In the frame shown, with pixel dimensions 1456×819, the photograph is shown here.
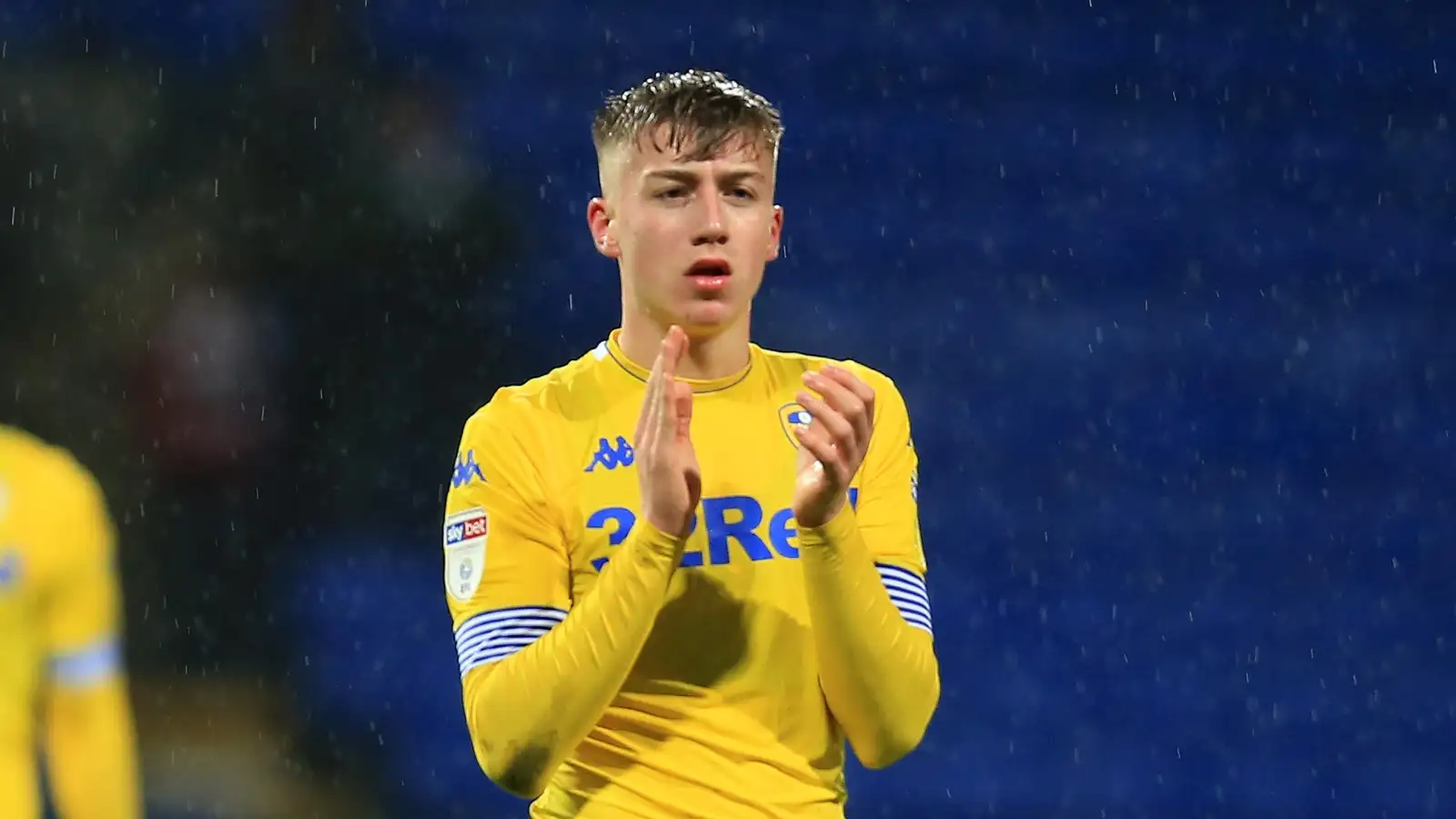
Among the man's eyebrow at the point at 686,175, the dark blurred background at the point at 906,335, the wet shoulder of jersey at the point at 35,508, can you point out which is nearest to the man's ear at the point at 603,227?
the man's eyebrow at the point at 686,175

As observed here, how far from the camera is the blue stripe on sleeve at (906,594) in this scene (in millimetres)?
2029

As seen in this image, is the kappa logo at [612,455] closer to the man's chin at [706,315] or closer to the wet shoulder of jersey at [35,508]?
the man's chin at [706,315]

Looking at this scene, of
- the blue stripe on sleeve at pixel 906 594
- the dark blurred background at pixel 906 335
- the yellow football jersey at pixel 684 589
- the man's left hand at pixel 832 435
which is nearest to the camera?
the man's left hand at pixel 832 435

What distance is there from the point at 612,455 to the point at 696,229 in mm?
260

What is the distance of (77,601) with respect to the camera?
201 cm

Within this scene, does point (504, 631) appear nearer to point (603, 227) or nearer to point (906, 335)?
point (603, 227)

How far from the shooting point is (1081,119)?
4227 mm

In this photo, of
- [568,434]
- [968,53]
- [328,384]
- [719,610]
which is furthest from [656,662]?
[968,53]

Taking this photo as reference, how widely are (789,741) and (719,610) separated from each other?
0.15 metres

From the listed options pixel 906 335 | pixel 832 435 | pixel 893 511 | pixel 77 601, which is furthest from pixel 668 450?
pixel 906 335

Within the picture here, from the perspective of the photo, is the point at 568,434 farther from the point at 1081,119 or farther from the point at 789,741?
the point at 1081,119

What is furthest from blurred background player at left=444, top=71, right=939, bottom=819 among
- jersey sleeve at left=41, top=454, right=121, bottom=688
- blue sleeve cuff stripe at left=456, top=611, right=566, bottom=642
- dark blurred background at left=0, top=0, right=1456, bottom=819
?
dark blurred background at left=0, top=0, right=1456, bottom=819

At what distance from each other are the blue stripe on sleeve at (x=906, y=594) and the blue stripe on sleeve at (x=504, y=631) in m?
0.35

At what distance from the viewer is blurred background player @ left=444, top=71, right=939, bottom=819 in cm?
182
